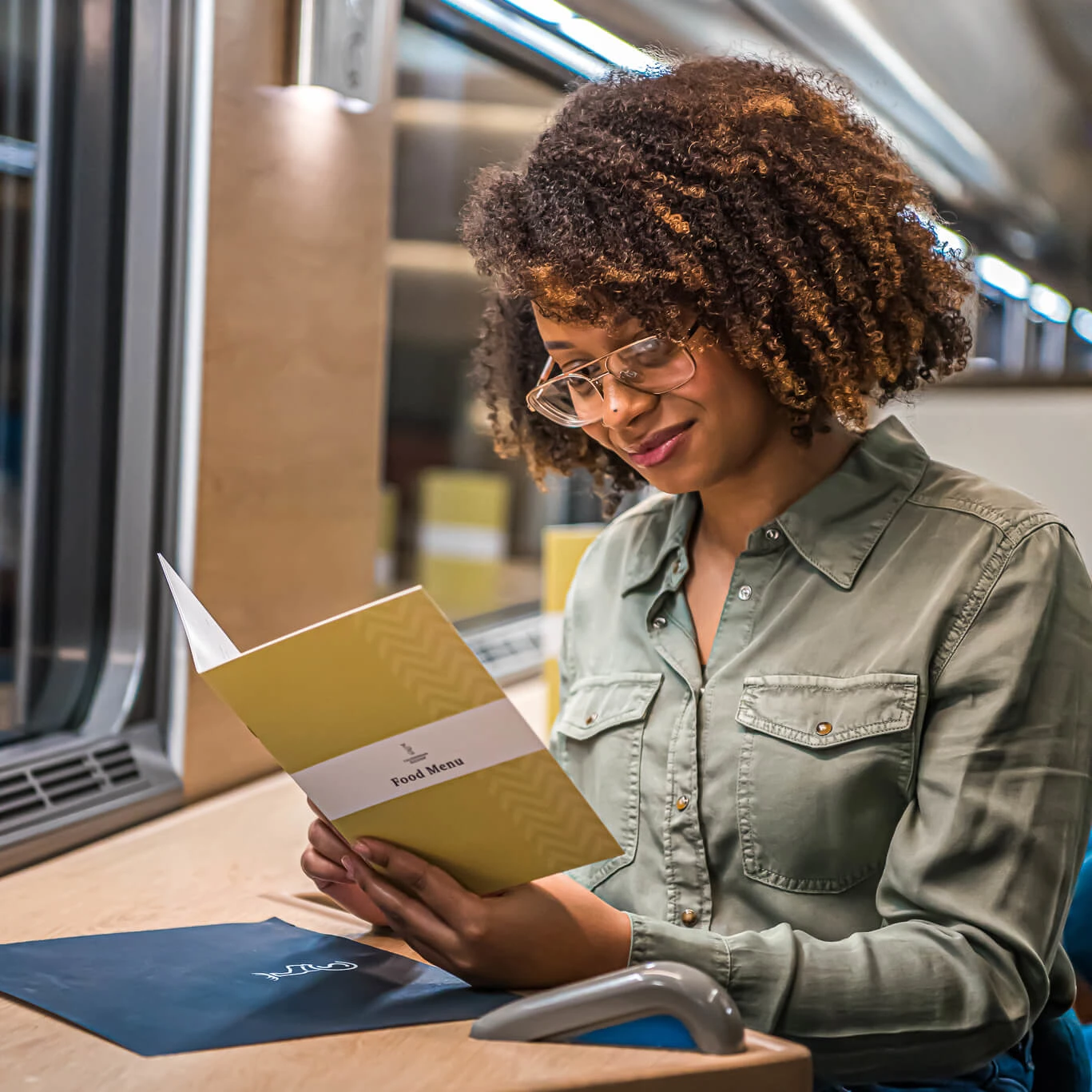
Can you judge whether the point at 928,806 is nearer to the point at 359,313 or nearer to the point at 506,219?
the point at 506,219

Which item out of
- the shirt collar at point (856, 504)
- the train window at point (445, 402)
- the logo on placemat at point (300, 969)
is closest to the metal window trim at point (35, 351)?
the logo on placemat at point (300, 969)

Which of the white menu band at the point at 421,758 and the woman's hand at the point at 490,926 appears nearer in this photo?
the white menu band at the point at 421,758

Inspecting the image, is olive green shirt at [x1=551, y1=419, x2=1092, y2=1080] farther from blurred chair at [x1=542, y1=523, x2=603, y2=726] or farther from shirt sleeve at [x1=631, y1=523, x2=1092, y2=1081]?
blurred chair at [x1=542, y1=523, x2=603, y2=726]

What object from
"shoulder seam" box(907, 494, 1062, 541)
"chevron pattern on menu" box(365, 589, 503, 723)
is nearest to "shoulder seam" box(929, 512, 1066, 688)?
"shoulder seam" box(907, 494, 1062, 541)

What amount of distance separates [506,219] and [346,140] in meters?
1.13

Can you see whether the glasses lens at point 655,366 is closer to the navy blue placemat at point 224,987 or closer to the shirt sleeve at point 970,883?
the shirt sleeve at point 970,883

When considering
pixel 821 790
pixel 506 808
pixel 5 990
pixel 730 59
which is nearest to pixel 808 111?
pixel 730 59

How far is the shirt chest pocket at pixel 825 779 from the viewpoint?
1.11 meters

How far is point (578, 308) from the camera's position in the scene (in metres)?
1.17

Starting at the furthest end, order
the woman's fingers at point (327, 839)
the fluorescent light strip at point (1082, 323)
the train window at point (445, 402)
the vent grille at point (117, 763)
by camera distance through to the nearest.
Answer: the train window at point (445, 402) < the fluorescent light strip at point (1082, 323) < the vent grille at point (117, 763) < the woman's fingers at point (327, 839)

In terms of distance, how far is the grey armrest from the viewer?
0.83 m

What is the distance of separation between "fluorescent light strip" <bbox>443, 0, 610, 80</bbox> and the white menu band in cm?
226

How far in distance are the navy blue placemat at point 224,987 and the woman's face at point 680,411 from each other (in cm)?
53

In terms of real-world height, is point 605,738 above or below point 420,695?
below
